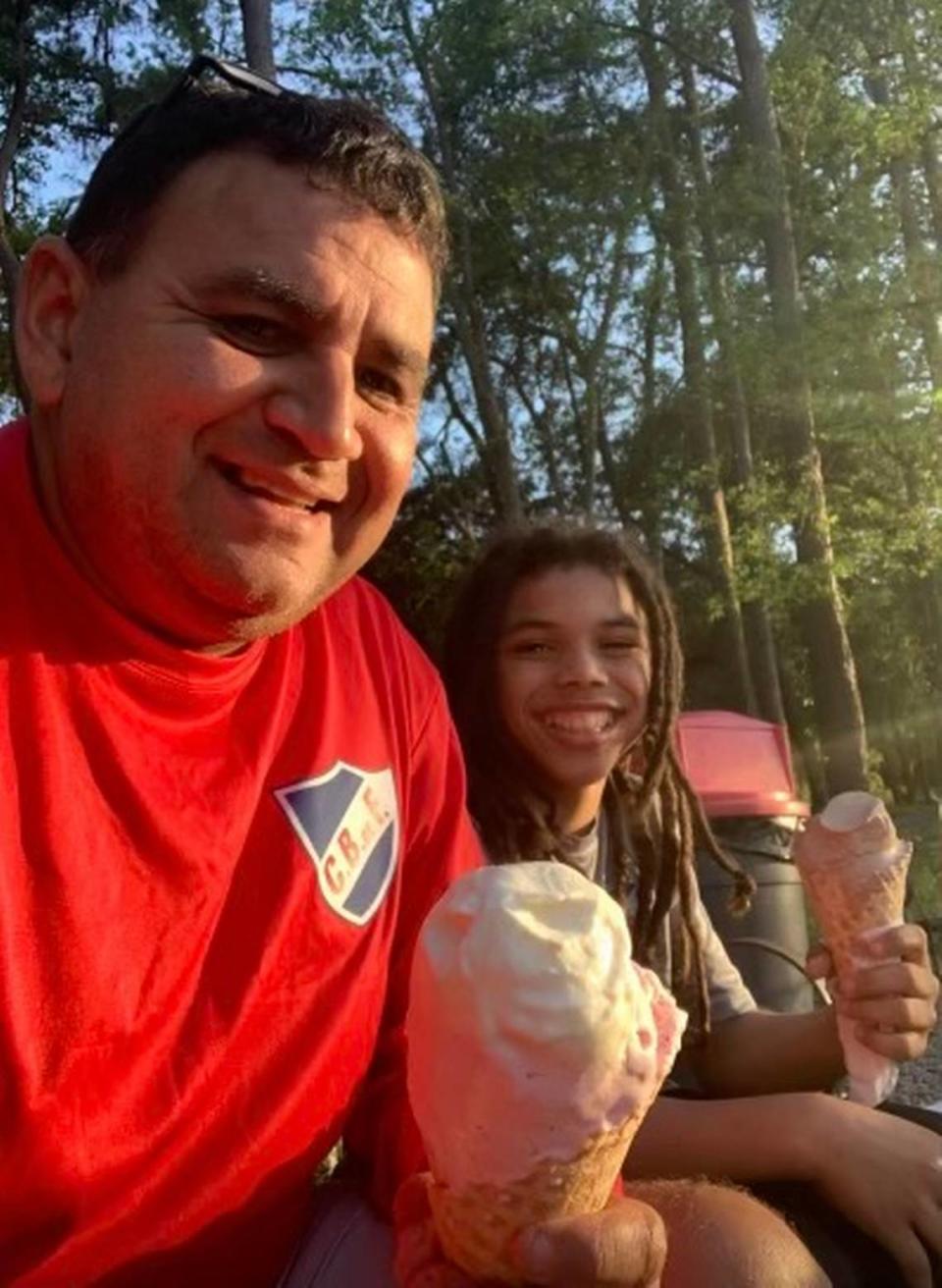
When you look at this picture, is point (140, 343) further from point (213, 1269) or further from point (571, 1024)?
point (213, 1269)

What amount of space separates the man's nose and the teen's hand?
1.28 m

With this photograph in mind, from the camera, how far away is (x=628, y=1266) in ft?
4.18

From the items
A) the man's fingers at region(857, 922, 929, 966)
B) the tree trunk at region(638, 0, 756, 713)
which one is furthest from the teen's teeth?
the tree trunk at region(638, 0, 756, 713)

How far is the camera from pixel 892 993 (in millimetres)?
2213

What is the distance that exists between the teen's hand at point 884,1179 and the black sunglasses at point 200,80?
1675 mm

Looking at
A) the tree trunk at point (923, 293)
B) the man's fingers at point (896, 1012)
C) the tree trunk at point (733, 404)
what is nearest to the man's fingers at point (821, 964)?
the man's fingers at point (896, 1012)

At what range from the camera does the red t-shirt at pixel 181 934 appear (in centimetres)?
140

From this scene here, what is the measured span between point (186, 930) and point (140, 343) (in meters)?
0.66

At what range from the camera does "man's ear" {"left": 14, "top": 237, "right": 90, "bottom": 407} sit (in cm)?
162

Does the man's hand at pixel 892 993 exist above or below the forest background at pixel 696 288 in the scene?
below

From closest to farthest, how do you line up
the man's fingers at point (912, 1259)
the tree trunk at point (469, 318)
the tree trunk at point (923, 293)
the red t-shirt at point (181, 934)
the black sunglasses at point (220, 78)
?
the red t-shirt at point (181, 934) < the black sunglasses at point (220, 78) < the man's fingers at point (912, 1259) < the tree trunk at point (923, 293) < the tree trunk at point (469, 318)

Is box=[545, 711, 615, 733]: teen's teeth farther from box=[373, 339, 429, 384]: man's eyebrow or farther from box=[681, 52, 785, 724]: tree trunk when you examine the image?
box=[681, 52, 785, 724]: tree trunk

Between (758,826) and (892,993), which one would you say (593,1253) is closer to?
(892,993)

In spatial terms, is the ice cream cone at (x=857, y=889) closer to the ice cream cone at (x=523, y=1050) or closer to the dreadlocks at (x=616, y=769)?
the dreadlocks at (x=616, y=769)
